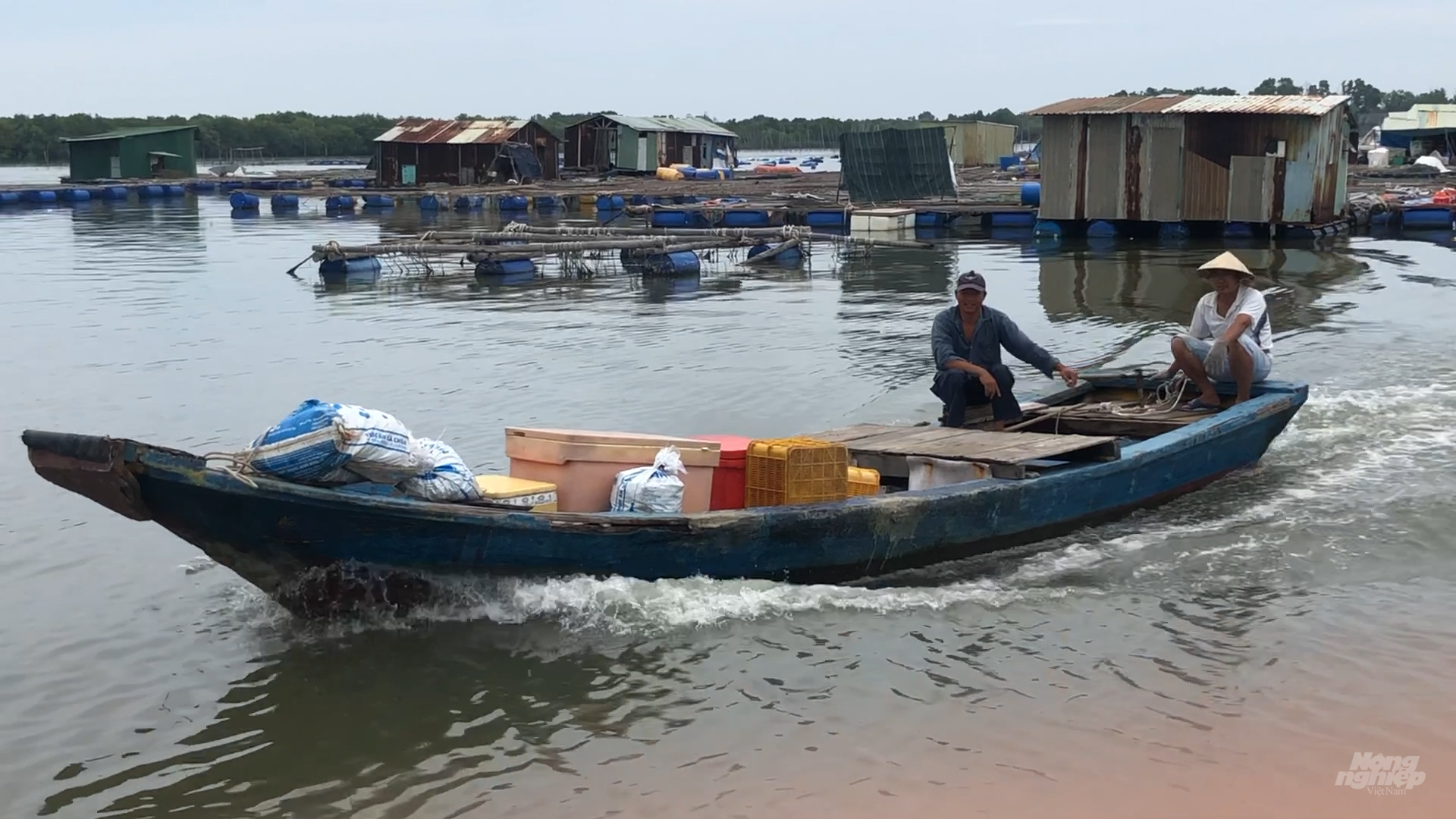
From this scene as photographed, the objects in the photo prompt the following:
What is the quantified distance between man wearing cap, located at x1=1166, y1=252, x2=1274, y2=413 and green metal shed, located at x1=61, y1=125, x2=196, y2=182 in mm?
60487

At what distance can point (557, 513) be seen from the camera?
6.52 m

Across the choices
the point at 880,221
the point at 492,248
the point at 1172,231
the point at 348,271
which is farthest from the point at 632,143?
the point at 348,271

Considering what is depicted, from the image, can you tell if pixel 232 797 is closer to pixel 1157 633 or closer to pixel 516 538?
pixel 516 538

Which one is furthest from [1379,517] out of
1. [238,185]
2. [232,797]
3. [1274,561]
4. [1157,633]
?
[238,185]

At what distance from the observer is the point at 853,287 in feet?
78.1

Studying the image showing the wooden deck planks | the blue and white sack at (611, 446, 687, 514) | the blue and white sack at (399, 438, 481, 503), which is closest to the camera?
the blue and white sack at (399, 438, 481, 503)

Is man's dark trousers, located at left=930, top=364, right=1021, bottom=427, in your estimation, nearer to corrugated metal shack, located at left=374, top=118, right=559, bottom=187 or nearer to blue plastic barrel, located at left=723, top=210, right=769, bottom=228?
blue plastic barrel, located at left=723, top=210, right=769, bottom=228

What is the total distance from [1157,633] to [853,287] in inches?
680

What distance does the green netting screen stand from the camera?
39.3m

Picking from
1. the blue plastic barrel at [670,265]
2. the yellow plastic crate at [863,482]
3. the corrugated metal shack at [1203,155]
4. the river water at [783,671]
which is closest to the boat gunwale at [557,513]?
the yellow plastic crate at [863,482]

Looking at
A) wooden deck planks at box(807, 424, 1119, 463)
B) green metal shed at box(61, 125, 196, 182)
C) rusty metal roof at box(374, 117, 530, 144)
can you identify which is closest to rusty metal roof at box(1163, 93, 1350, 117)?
wooden deck planks at box(807, 424, 1119, 463)

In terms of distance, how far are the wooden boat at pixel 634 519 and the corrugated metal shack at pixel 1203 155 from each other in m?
21.0

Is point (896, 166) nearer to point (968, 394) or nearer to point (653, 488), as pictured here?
point (968, 394)

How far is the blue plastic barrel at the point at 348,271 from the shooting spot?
81.4ft
